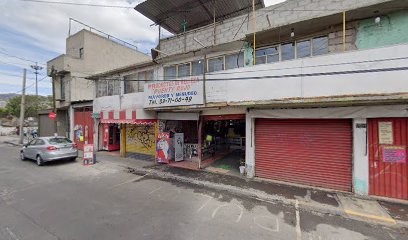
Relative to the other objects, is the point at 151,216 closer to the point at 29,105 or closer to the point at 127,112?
the point at 127,112

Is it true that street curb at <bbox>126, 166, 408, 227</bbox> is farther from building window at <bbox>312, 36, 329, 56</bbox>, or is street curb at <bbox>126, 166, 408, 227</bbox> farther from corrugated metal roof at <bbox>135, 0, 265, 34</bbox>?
corrugated metal roof at <bbox>135, 0, 265, 34</bbox>

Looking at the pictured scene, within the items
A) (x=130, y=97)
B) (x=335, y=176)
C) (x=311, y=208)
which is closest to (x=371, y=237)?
(x=311, y=208)

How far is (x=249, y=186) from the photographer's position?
22.7 feet

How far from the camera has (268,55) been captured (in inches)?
311

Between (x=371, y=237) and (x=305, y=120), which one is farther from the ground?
(x=305, y=120)

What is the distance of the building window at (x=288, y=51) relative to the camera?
24.5ft

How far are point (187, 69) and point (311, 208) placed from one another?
27.2 feet

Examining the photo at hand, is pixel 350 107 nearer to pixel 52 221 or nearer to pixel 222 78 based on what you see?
pixel 222 78

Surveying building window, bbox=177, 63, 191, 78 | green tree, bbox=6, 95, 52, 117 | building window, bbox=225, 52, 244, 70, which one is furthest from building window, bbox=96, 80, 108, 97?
green tree, bbox=6, 95, 52, 117

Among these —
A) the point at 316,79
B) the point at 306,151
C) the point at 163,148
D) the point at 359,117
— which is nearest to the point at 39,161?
the point at 163,148

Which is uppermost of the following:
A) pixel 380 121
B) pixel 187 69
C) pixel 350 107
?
pixel 187 69

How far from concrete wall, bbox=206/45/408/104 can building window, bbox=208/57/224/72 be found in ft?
3.90

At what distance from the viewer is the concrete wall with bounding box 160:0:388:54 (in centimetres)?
690

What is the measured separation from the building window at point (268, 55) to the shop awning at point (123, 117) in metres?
6.95
